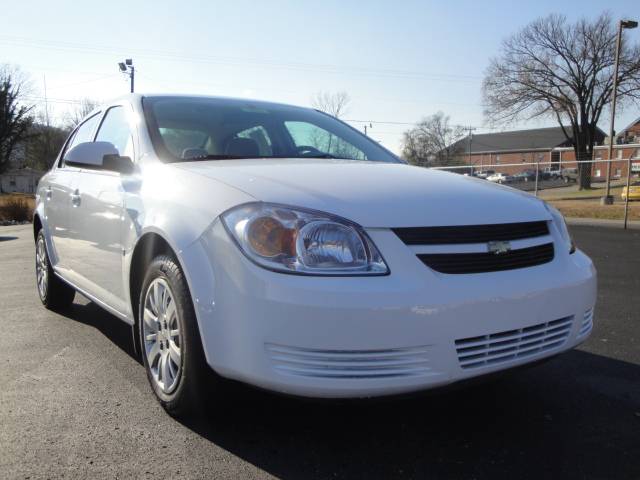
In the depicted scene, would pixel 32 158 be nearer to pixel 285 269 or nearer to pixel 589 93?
pixel 589 93

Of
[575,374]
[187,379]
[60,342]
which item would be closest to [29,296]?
[60,342]

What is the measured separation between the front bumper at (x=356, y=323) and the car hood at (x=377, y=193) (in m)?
0.16

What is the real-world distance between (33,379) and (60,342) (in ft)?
2.39

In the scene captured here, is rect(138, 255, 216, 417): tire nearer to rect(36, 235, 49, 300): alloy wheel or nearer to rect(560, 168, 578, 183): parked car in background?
rect(36, 235, 49, 300): alloy wheel

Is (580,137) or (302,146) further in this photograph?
(580,137)

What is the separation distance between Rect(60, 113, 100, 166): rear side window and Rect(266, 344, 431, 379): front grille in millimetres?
2939

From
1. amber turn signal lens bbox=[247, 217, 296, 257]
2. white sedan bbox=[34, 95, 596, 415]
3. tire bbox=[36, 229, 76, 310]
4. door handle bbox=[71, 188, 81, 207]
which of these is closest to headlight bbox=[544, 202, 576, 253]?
white sedan bbox=[34, 95, 596, 415]

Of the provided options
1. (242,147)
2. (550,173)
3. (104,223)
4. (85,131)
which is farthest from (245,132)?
(550,173)

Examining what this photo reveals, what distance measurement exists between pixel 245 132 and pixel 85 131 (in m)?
1.72

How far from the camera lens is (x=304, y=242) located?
6.97ft

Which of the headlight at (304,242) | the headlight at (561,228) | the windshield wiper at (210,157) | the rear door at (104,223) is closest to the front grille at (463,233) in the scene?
the headlight at (304,242)

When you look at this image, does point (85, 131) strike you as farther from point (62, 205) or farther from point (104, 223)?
point (104, 223)

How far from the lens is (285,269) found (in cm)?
207

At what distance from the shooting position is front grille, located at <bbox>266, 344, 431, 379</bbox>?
79.8 inches
